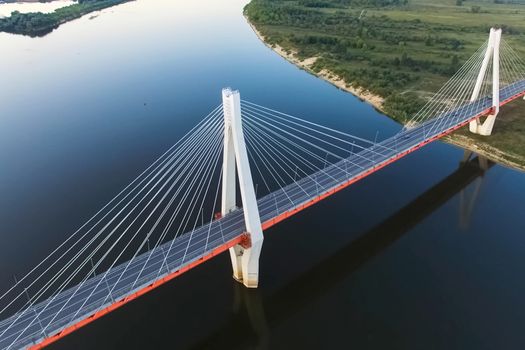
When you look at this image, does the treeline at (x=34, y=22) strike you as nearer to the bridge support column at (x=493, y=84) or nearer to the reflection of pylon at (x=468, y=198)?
the bridge support column at (x=493, y=84)

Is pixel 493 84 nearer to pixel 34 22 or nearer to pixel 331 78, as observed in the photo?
pixel 331 78

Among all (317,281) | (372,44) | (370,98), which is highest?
(372,44)

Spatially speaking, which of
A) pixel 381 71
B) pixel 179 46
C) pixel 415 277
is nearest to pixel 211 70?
pixel 179 46

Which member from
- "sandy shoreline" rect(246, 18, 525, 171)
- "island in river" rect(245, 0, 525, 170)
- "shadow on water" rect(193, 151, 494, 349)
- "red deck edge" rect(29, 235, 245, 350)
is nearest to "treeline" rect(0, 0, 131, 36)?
"island in river" rect(245, 0, 525, 170)

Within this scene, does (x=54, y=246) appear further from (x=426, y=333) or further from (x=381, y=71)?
(x=381, y=71)

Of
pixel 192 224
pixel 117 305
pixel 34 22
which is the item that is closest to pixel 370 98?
pixel 192 224

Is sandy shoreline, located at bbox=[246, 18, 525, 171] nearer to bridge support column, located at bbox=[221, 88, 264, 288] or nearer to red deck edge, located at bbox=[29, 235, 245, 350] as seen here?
bridge support column, located at bbox=[221, 88, 264, 288]
